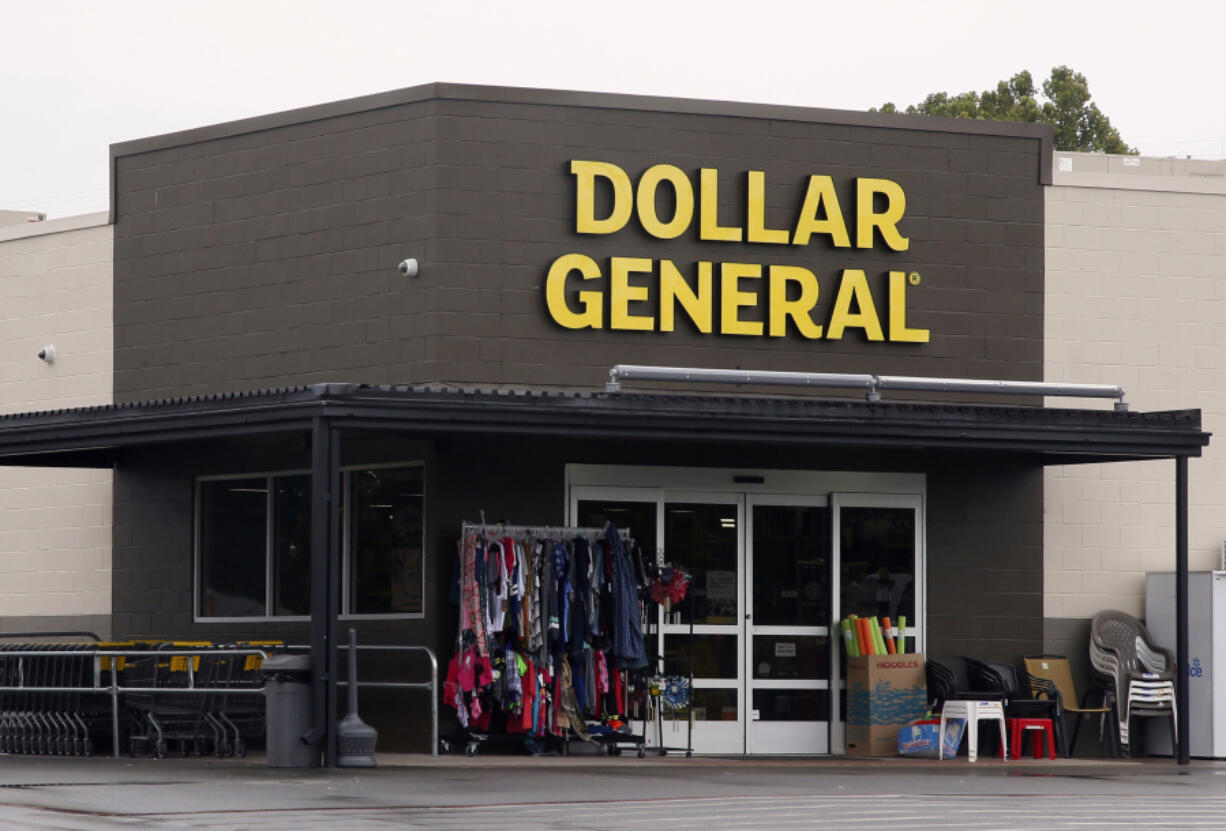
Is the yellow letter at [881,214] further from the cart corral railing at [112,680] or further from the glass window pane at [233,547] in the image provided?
the glass window pane at [233,547]

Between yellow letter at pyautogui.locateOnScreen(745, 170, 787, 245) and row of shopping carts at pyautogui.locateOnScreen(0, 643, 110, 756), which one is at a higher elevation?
yellow letter at pyautogui.locateOnScreen(745, 170, 787, 245)

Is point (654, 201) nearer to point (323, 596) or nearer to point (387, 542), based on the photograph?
point (387, 542)

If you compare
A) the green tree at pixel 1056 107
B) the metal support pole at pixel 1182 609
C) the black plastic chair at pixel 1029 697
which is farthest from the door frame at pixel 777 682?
the green tree at pixel 1056 107

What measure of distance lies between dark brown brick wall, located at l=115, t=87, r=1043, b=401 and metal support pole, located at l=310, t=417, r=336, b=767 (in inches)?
94.4

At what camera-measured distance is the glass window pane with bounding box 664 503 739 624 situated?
64.6ft

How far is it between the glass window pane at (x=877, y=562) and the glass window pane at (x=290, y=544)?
5453mm

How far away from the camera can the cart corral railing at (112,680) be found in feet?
59.6

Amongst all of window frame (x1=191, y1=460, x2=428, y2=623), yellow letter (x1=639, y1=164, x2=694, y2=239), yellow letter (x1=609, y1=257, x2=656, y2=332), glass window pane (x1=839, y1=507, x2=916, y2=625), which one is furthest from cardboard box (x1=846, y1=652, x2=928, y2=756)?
yellow letter (x1=639, y1=164, x2=694, y2=239)

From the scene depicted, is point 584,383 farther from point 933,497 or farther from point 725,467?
point 933,497

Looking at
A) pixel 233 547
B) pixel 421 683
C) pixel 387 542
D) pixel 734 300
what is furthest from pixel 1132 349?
pixel 233 547

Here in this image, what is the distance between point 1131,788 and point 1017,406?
555cm

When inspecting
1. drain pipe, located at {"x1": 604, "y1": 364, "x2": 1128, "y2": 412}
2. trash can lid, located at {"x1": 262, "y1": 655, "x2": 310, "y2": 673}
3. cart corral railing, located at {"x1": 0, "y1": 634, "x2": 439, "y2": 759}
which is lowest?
cart corral railing, located at {"x1": 0, "y1": 634, "x2": 439, "y2": 759}

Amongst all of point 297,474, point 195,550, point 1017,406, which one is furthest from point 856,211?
point 195,550

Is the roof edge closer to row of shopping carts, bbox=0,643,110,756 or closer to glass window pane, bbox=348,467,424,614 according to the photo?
glass window pane, bbox=348,467,424,614
